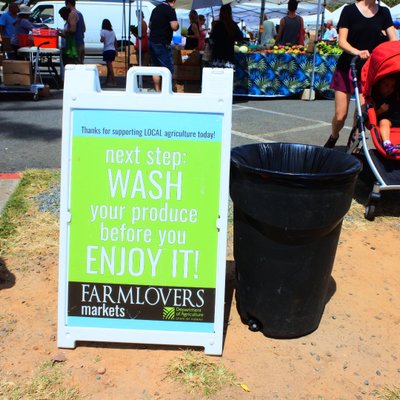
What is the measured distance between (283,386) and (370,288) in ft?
4.23

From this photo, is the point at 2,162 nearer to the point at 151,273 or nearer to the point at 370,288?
the point at 151,273

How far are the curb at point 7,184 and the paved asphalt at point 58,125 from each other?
0.84 feet

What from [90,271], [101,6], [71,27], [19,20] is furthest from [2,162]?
[101,6]

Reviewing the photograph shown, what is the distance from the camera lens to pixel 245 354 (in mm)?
2734

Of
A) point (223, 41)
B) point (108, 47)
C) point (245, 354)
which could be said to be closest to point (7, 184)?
point (245, 354)

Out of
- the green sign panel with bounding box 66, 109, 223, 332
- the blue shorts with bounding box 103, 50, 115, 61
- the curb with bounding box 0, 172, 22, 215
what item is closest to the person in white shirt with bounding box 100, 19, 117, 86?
the blue shorts with bounding box 103, 50, 115, 61

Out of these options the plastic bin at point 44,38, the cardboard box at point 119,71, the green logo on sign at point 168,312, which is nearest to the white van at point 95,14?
the cardboard box at point 119,71

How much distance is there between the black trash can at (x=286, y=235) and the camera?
2521 millimetres

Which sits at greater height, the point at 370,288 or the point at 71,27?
the point at 71,27

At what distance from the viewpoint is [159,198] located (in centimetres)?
259

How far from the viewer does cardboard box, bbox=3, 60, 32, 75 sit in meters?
9.99

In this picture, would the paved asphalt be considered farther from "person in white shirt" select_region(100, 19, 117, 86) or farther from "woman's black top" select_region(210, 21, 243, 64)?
"person in white shirt" select_region(100, 19, 117, 86)

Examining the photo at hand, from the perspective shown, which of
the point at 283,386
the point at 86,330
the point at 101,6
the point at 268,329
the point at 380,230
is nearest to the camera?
the point at 283,386

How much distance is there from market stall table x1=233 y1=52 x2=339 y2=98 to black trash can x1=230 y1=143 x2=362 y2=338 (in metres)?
8.80
